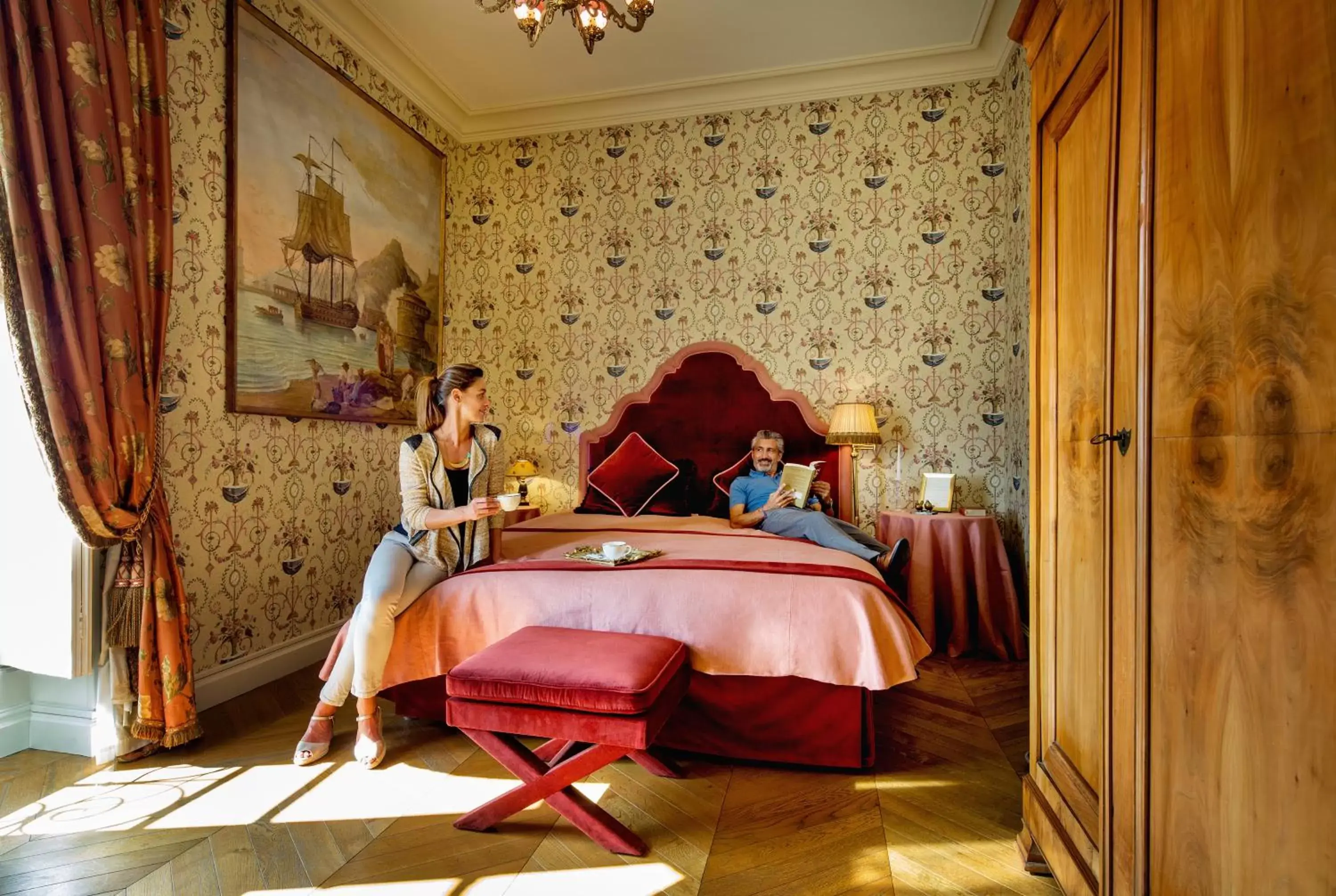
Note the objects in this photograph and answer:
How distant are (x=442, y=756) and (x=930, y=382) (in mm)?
3608

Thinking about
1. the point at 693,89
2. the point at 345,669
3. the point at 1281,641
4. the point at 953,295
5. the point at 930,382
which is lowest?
the point at 345,669

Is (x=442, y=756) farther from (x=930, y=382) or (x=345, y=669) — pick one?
(x=930, y=382)

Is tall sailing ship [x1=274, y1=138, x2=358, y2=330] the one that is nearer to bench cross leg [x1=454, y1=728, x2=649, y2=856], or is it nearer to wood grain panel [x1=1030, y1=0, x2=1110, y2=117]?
bench cross leg [x1=454, y1=728, x2=649, y2=856]

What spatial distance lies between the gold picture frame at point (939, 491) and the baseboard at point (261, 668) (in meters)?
3.60

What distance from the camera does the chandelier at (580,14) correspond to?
2.57 meters

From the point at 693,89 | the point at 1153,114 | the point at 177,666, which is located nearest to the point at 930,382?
the point at 693,89

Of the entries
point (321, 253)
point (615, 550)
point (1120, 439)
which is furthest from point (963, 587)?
point (321, 253)

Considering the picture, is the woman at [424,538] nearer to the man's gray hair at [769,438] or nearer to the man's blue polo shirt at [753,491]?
the man's blue polo shirt at [753,491]

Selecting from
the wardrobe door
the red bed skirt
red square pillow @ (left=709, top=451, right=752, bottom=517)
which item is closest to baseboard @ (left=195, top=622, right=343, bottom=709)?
the red bed skirt

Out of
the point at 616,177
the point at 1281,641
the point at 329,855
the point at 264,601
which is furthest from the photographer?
the point at 616,177

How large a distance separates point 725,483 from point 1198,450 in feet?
10.9

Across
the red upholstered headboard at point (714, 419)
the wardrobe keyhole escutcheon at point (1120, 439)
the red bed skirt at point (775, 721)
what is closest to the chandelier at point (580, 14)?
the red upholstered headboard at point (714, 419)

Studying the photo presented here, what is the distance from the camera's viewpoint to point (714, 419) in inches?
176

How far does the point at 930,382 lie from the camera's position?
14.0 ft
